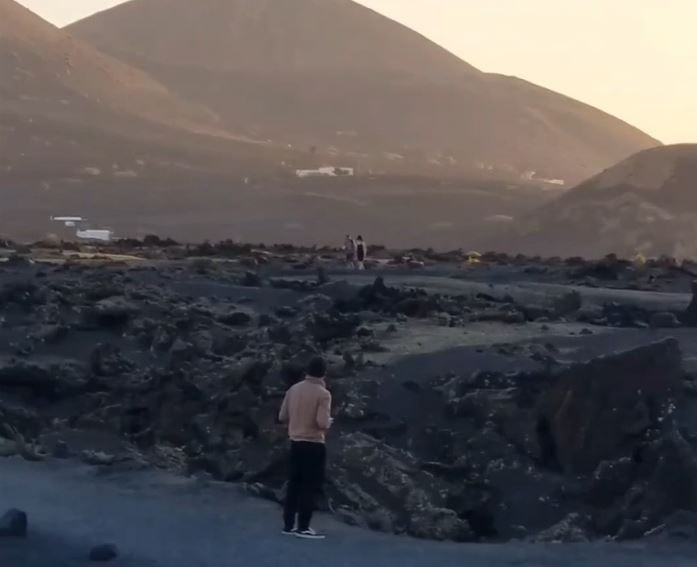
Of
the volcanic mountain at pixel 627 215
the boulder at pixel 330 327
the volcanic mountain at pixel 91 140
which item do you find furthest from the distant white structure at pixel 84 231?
the boulder at pixel 330 327

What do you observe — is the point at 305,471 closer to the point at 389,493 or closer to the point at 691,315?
the point at 389,493

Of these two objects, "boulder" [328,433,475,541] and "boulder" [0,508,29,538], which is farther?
"boulder" [328,433,475,541]

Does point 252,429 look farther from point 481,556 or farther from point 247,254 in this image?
point 247,254

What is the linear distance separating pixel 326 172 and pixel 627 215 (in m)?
49.0

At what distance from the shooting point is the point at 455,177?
145 m

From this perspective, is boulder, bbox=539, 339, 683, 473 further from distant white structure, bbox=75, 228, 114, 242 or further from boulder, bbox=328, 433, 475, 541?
distant white structure, bbox=75, 228, 114, 242

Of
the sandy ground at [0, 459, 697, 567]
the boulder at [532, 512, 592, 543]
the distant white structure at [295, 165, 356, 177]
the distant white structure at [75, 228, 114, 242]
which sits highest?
the distant white structure at [295, 165, 356, 177]

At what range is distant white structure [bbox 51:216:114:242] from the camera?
83581 millimetres

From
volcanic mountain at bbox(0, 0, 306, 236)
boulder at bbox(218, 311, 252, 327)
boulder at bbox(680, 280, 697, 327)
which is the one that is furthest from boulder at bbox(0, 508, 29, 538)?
volcanic mountain at bbox(0, 0, 306, 236)

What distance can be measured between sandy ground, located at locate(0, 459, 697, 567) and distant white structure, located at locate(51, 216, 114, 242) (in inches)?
2584

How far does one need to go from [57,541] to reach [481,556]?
3.03 meters

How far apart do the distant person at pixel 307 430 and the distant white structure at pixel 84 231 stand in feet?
222

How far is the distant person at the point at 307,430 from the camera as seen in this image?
11641 millimetres

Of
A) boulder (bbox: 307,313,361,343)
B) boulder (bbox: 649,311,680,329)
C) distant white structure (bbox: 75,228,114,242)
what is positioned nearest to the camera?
boulder (bbox: 307,313,361,343)
